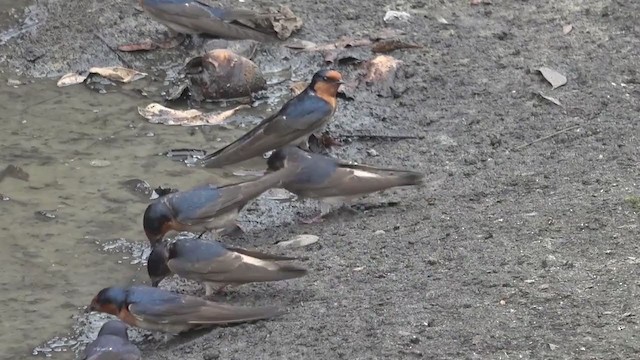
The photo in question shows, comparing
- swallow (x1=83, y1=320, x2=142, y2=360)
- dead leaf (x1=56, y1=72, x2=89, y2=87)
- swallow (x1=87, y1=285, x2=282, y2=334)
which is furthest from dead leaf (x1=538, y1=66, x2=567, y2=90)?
swallow (x1=83, y1=320, x2=142, y2=360)

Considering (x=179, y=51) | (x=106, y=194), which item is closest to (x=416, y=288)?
(x=106, y=194)

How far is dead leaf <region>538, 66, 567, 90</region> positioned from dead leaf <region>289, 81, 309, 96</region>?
148cm

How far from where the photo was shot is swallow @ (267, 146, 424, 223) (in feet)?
20.0

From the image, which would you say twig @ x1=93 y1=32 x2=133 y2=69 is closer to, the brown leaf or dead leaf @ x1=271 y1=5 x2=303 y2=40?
the brown leaf

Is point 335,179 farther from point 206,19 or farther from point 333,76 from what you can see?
point 206,19

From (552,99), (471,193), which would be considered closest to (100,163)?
(471,193)

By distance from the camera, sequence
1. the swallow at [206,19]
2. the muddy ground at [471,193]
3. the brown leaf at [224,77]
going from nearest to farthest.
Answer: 1. the muddy ground at [471,193]
2. the brown leaf at [224,77]
3. the swallow at [206,19]

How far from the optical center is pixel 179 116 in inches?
287

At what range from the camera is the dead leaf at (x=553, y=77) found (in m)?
7.37

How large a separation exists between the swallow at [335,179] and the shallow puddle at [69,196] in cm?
63

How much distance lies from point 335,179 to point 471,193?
27.4 inches

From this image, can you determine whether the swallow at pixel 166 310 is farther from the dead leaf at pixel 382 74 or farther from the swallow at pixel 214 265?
the dead leaf at pixel 382 74

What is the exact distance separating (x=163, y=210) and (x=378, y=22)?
10.2 ft

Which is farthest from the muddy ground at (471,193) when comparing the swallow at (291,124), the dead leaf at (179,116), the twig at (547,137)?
the dead leaf at (179,116)
